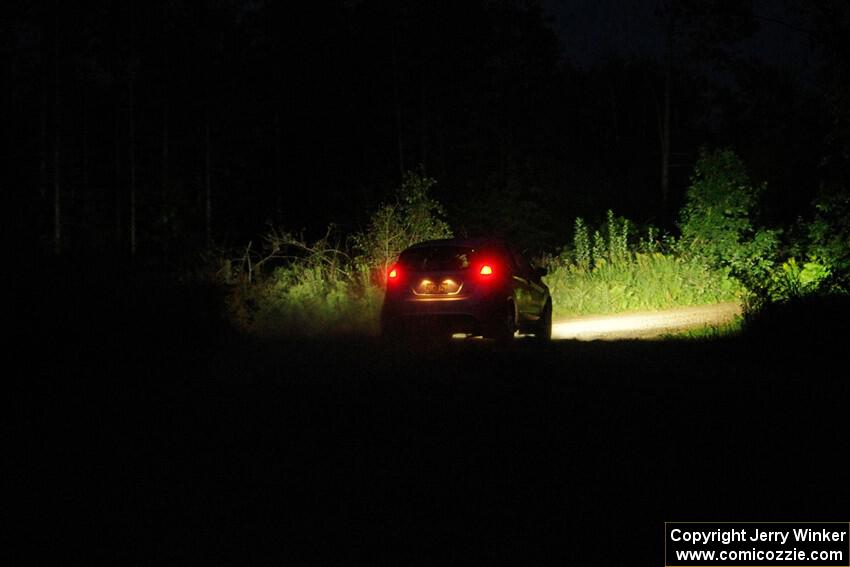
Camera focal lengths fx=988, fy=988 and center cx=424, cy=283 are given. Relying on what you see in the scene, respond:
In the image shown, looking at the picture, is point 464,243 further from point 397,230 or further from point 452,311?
point 397,230

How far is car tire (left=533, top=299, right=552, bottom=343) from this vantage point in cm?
1653

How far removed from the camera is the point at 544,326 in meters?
16.8

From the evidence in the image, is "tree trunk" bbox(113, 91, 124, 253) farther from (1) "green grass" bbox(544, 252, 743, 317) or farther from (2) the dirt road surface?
(2) the dirt road surface

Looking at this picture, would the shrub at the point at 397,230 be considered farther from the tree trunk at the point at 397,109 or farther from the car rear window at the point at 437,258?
the tree trunk at the point at 397,109

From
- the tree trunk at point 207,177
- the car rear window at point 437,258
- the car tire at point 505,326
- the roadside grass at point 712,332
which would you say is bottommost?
the roadside grass at point 712,332

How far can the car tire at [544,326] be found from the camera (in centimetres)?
1653

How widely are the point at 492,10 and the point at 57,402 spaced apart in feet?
130

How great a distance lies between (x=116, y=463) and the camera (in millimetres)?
7590

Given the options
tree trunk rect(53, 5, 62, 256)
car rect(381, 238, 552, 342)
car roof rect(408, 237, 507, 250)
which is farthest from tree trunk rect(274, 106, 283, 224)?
car rect(381, 238, 552, 342)

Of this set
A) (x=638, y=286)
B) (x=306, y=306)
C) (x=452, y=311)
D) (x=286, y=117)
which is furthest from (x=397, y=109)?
(x=452, y=311)

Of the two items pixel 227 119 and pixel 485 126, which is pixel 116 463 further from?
pixel 227 119

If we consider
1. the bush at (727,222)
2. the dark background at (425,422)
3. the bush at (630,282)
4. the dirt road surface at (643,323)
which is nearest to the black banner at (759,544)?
the dark background at (425,422)

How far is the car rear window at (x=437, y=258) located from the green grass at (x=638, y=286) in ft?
31.7

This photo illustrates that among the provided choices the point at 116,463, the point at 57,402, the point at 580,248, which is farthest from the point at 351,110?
the point at 116,463
